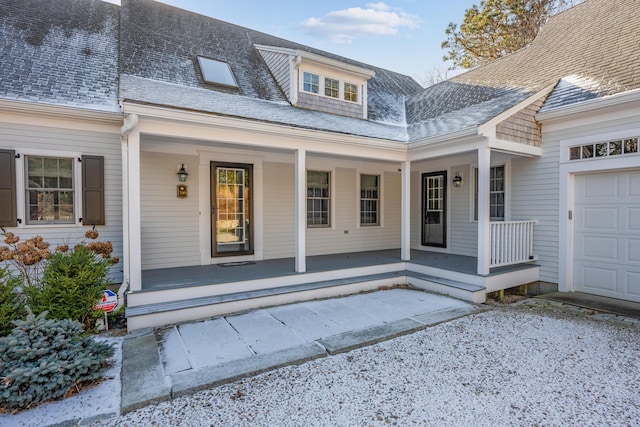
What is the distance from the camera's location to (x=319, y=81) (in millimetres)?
7812

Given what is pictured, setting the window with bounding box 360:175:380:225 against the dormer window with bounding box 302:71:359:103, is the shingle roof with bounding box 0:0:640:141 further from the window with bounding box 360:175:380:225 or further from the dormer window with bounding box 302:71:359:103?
the window with bounding box 360:175:380:225

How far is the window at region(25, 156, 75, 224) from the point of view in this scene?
540 centimetres

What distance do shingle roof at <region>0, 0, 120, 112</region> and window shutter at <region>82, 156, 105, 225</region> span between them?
3.03 ft

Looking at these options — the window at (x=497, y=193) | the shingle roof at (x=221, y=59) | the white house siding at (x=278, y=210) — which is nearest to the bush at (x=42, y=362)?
the shingle roof at (x=221, y=59)

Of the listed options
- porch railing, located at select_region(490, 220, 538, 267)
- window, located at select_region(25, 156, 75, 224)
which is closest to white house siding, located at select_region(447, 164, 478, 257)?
porch railing, located at select_region(490, 220, 538, 267)

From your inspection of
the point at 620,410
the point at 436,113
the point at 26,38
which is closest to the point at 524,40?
the point at 436,113

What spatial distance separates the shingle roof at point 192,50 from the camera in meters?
6.86

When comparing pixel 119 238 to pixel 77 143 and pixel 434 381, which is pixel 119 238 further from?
pixel 434 381

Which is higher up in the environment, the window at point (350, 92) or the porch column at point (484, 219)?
the window at point (350, 92)

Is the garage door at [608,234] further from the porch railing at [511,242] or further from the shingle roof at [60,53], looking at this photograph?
the shingle roof at [60,53]

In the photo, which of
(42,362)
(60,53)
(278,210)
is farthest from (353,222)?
(60,53)

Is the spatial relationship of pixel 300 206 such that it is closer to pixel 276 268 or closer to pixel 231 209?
pixel 276 268

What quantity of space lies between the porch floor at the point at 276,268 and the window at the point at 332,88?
12.8ft

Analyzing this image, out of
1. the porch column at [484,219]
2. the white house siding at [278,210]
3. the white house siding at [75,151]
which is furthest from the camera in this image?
the white house siding at [278,210]
